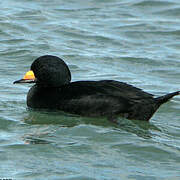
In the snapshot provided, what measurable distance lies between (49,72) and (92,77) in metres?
2.31

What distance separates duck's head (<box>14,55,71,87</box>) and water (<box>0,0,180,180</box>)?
Result: 50 centimetres

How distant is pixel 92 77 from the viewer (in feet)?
40.6

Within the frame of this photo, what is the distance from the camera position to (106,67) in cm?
1306

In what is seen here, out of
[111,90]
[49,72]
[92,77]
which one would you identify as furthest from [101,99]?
[92,77]

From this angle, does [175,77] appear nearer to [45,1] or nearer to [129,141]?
[129,141]

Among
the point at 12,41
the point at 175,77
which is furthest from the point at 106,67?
the point at 12,41

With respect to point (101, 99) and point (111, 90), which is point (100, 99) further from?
point (111, 90)

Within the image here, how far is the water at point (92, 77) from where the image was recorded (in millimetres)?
7652

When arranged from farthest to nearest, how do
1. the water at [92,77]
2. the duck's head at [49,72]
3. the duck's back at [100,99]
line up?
1. the duck's head at [49,72]
2. the duck's back at [100,99]
3. the water at [92,77]

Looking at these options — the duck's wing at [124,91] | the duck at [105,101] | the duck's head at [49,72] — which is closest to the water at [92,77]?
the duck at [105,101]

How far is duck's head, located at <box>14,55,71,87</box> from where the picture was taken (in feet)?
→ 33.1

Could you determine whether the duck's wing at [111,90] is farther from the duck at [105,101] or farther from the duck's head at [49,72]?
the duck's head at [49,72]

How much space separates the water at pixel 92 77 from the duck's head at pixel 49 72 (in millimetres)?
504

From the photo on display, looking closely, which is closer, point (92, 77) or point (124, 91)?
point (124, 91)
